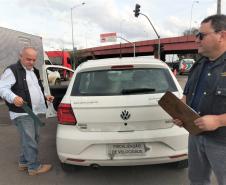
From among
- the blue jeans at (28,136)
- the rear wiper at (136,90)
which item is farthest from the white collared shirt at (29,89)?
the rear wiper at (136,90)

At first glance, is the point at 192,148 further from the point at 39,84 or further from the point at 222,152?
the point at 39,84

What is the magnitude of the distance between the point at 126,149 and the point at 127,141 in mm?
110

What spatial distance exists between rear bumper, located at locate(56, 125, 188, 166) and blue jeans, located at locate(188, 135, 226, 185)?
0.88 meters

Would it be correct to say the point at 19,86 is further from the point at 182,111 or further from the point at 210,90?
the point at 210,90

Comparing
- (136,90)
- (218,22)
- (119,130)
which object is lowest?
(119,130)

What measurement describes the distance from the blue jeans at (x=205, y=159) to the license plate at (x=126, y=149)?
93 cm

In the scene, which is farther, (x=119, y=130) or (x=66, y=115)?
(x=66, y=115)

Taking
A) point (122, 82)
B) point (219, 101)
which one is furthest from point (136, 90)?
point (219, 101)

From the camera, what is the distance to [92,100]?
4.12 m

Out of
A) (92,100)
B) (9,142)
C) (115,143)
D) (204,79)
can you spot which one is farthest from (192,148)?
(9,142)

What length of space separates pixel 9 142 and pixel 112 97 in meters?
3.46

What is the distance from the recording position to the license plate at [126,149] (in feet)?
13.3

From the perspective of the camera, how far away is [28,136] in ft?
15.2

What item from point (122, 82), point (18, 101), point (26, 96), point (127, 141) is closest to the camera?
point (127, 141)
